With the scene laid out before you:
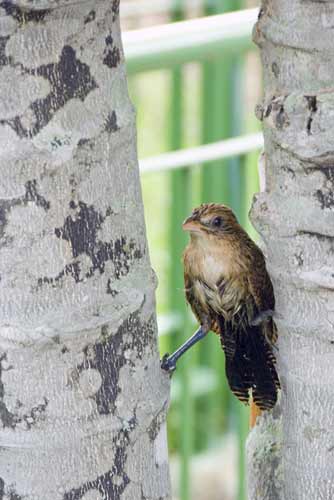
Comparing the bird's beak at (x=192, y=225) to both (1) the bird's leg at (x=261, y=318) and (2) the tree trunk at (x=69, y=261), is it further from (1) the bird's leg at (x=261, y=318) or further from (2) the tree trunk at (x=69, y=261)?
(2) the tree trunk at (x=69, y=261)

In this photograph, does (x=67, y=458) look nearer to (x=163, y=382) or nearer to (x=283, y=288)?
(x=163, y=382)

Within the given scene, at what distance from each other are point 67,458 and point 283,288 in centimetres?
28

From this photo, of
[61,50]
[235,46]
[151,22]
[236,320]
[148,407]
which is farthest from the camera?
[151,22]

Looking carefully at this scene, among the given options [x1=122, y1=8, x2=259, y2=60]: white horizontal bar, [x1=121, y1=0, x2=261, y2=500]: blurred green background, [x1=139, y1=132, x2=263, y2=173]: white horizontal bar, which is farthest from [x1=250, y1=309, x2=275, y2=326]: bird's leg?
[x1=121, y1=0, x2=261, y2=500]: blurred green background

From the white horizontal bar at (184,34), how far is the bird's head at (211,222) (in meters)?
0.66

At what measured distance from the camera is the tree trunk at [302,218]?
1204mm

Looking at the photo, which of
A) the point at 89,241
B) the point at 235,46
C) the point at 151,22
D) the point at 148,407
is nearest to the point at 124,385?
the point at 148,407

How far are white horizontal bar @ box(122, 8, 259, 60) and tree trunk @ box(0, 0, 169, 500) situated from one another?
1187 mm

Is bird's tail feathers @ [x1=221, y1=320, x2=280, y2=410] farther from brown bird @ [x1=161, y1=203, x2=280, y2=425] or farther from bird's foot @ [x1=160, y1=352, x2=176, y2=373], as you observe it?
bird's foot @ [x1=160, y1=352, x2=176, y2=373]

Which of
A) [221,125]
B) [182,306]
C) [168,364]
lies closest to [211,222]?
[168,364]

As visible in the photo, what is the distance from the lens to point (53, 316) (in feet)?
3.85

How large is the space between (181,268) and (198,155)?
2.23 ft

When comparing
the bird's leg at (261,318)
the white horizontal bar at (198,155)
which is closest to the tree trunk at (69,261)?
the bird's leg at (261,318)

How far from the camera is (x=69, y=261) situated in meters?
1.18
